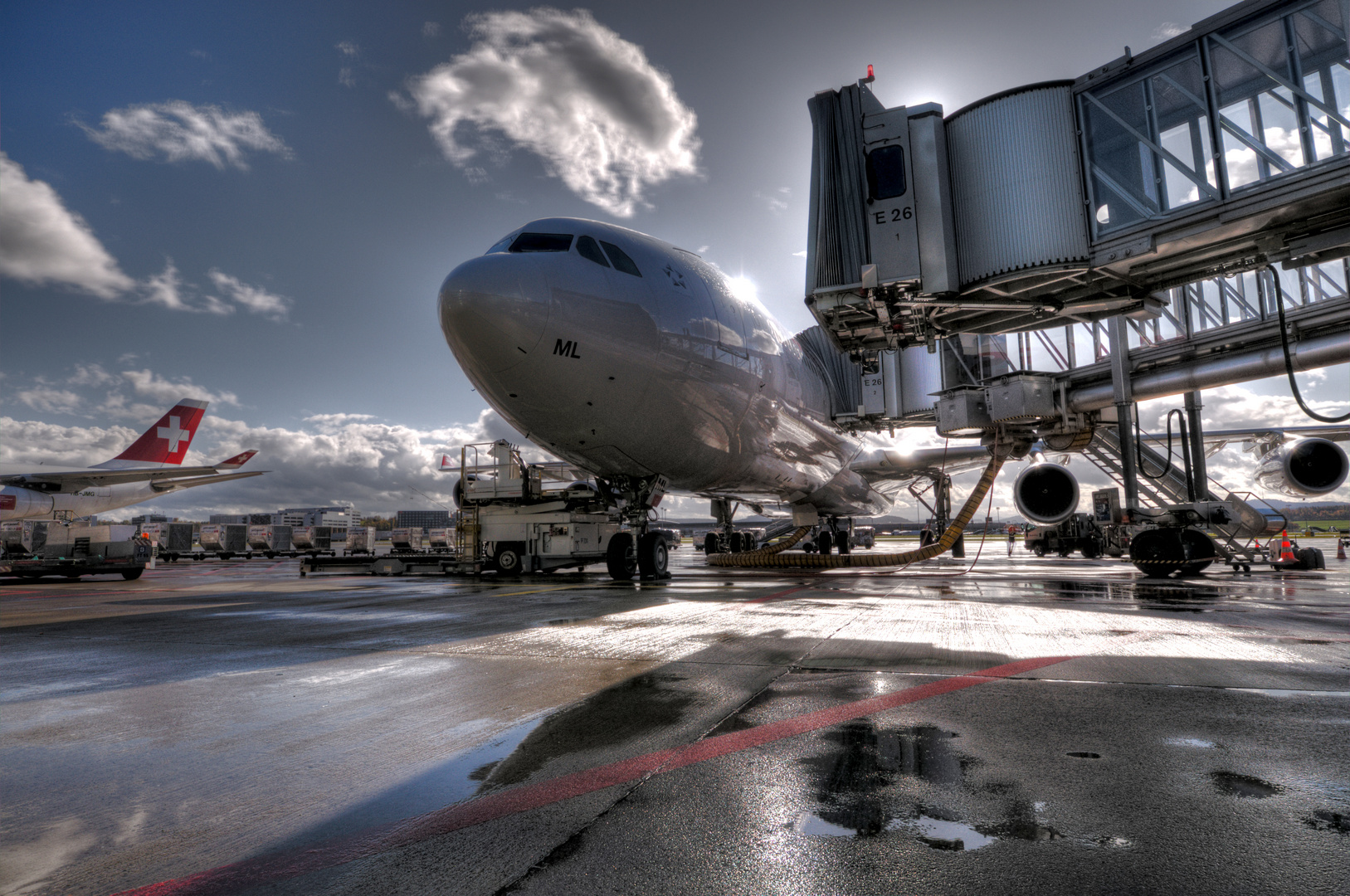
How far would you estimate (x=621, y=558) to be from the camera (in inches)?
436

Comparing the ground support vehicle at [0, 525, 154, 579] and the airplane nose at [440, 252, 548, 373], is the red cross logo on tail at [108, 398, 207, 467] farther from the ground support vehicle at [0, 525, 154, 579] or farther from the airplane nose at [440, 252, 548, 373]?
the airplane nose at [440, 252, 548, 373]

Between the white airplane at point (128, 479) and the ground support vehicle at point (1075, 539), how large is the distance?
1396 inches

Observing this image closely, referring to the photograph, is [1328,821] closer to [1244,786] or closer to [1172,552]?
[1244,786]

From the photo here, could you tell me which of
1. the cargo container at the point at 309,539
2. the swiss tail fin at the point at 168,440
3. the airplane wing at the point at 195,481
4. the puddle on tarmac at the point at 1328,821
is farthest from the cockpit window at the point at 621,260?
the cargo container at the point at 309,539

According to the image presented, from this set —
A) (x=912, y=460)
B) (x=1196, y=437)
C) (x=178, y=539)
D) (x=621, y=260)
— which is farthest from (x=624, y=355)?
(x=178, y=539)

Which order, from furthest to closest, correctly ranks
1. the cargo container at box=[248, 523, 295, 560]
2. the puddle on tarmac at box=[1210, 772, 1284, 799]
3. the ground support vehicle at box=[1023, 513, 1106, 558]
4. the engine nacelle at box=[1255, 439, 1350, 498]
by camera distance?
the cargo container at box=[248, 523, 295, 560], the ground support vehicle at box=[1023, 513, 1106, 558], the engine nacelle at box=[1255, 439, 1350, 498], the puddle on tarmac at box=[1210, 772, 1284, 799]

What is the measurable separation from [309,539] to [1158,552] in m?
41.0

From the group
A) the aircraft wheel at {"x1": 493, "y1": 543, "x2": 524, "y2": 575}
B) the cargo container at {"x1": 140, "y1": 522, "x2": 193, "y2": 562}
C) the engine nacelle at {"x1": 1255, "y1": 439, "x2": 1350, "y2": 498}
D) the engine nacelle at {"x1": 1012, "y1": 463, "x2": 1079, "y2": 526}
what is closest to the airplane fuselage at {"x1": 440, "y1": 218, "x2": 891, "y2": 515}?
the aircraft wheel at {"x1": 493, "y1": 543, "x2": 524, "y2": 575}

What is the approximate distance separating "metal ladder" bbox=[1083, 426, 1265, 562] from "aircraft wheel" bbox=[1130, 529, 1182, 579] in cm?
115

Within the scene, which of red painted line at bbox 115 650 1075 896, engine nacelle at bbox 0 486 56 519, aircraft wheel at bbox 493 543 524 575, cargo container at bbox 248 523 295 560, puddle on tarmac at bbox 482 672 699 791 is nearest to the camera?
red painted line at bbox 115 650 1075 896

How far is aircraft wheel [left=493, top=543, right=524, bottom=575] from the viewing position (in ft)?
46.5

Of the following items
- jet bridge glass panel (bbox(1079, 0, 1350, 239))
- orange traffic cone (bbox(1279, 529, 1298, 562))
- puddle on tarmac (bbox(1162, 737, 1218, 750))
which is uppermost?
jet bridge glass panel (bbox(1079, 0, 1350, 239))

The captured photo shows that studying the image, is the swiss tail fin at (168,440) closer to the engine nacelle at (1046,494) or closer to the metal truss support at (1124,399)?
the engine nacelle at (1046,494)

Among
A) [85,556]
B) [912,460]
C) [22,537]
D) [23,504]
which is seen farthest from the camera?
[23,504]
